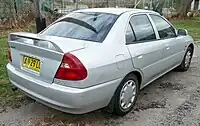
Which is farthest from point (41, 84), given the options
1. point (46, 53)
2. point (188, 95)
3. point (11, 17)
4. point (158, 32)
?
point (11, 17)

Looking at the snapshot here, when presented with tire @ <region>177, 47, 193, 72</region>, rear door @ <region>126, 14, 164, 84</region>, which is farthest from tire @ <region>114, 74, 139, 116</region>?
tire @ <region>177, 47, 193, 72</region>

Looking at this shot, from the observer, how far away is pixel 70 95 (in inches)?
110

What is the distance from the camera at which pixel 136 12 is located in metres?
3.97

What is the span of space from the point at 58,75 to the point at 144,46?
1.51m

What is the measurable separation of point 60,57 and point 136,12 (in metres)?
1.72

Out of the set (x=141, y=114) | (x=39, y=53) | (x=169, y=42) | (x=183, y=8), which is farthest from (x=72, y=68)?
(x=183, y=8)

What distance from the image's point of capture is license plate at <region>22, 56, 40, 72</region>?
3.05m

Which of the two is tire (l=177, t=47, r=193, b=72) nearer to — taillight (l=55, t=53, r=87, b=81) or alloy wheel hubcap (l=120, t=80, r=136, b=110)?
alloy wheel hubcap (l=120, t=80, r=136, b=110)

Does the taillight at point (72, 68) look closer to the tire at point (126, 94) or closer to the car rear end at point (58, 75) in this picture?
the car rear end at point (58, 75)

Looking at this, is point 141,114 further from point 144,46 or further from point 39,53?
point 39,53

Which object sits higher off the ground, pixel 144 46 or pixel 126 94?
pixel 144 46

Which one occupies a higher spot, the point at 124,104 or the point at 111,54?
the point at 111,54

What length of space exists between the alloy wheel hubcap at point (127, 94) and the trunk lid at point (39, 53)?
805 millimetres

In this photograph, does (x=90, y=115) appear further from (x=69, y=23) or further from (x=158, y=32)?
(x=158, y=32)
